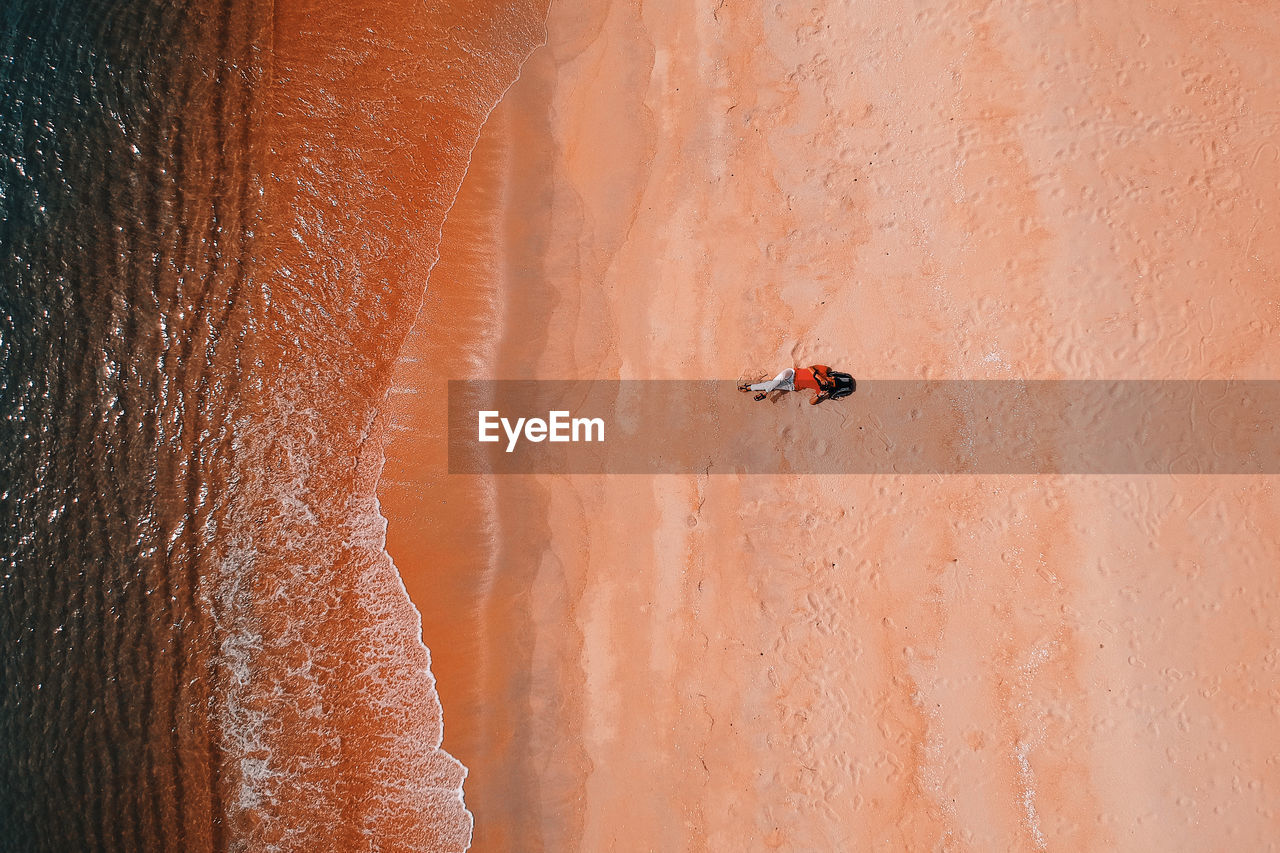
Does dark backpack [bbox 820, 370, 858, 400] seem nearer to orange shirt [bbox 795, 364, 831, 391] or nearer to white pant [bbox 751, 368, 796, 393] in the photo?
orange shirt [bbox 795, 364, 831, 391]

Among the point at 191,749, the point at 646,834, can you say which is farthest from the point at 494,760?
the point at 191,749

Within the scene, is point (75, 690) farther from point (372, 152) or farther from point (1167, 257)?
point (1167, 257)

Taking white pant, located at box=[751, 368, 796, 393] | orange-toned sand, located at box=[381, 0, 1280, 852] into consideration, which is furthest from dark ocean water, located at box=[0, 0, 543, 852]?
white pant, located at box=[751, 368, 796, 393]

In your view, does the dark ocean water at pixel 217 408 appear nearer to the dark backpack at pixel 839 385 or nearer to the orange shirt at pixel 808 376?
the orange shirt at pixel 808 376

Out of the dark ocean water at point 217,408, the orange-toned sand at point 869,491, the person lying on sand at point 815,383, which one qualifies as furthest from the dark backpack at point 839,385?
the dark ocean water at point 217,408
